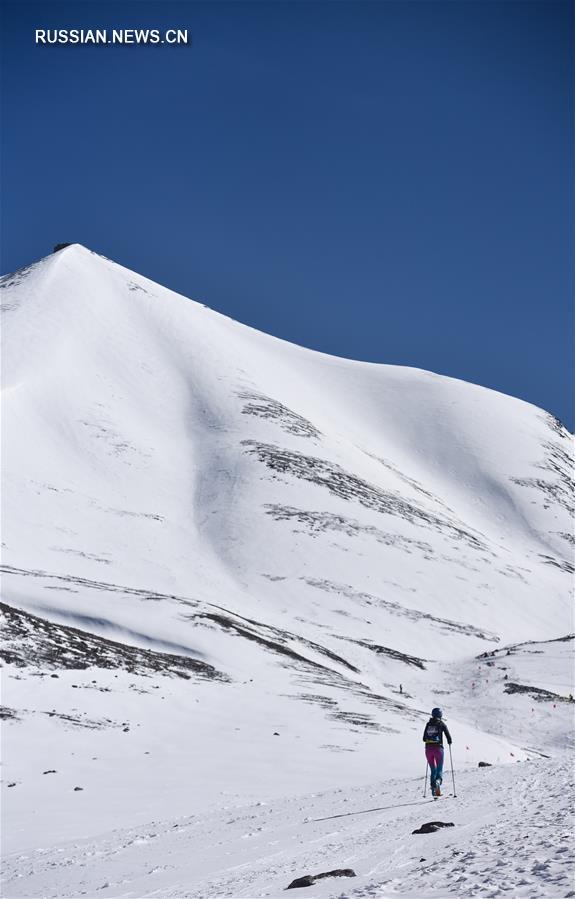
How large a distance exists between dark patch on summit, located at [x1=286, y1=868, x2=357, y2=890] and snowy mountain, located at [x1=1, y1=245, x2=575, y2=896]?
0.51 metres

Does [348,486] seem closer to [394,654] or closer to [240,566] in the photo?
[240,566]

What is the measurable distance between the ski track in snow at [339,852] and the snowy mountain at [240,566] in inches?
13.5

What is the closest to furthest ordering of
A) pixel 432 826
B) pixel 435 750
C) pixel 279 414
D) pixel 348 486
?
pixel 432 826, pixel 435 750, pixel 348 486, pixel 279 414

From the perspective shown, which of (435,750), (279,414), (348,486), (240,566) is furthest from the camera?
(279,414)

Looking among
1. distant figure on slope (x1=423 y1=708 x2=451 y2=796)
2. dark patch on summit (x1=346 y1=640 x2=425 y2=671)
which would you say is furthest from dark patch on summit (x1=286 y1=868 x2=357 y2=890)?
dark patch on summit (x1=346 y1=640 x2=425 y2=671)

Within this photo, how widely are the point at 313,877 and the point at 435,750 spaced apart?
31.5 feet

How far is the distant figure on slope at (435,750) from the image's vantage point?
18.1 meters

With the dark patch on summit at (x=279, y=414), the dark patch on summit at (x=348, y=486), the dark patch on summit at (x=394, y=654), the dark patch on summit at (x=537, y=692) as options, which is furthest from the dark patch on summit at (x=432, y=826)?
the dark patch on summit at (x=279, y=414)

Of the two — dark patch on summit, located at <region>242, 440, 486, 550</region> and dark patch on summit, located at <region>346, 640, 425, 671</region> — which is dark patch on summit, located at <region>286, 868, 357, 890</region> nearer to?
dark patch on summit, located at <region>346, 640, 425, 671</region>

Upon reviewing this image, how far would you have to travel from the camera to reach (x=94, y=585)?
5697 centimetres

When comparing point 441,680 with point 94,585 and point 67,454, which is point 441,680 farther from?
point 67,454

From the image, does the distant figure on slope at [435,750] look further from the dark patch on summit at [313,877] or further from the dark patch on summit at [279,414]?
the dark patch on summit at [279,414]

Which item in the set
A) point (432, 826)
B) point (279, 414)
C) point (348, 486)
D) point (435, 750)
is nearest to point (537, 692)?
point (435, 750)

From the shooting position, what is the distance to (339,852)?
478 inches
